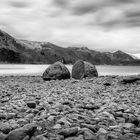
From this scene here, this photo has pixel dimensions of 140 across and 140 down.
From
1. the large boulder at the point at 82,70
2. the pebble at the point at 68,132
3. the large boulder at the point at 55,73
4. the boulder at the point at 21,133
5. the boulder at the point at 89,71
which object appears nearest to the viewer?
the boulder at the point at 21,133

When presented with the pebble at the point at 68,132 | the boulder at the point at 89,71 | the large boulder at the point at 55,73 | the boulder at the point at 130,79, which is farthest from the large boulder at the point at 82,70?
the pebble at the point at 68,132

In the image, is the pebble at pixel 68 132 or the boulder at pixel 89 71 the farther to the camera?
the boulder at pixel 89 71

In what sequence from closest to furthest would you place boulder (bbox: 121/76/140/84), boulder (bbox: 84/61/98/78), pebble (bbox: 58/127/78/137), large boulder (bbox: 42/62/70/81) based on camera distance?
pebble (bbox: 58/127/78/137), boulder (bbox: 121/76/140/84), large boulder (bbox: 42/62/70/81), boulder (bbox: 84/61/98/78)

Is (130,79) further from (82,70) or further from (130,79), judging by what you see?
(82,70)

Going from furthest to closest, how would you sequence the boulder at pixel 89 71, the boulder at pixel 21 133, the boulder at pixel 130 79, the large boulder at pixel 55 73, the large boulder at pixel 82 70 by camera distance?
the boulder at pixel 89 71
the large boulder at pixel 82 70
the large boulder at pixel 55 73
the boulder at pixel 130 79
the boulder at pixel 21 133

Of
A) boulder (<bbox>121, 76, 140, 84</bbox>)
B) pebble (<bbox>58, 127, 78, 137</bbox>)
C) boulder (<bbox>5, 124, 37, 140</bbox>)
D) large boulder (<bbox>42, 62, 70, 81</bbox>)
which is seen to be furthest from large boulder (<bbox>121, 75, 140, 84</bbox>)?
boulder (<bbox>5, 124, 37, 140</bbox>)

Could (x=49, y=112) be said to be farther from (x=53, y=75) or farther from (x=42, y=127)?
(x=53, y=75)

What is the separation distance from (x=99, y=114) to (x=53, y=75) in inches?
755

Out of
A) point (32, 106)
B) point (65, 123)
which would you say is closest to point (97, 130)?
point (65, 123)

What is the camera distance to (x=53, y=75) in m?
27.9

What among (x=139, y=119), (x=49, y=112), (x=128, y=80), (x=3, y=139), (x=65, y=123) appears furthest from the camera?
(x=128, y=80)

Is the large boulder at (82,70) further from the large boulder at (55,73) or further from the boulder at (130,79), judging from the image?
the boulder at (130,79)

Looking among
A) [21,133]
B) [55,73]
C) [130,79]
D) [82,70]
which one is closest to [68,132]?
[21,133]

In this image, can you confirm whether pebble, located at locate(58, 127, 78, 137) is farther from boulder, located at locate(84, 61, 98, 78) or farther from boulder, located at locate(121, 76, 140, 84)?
boulder, located at locate(84, 61, 98, 78)
